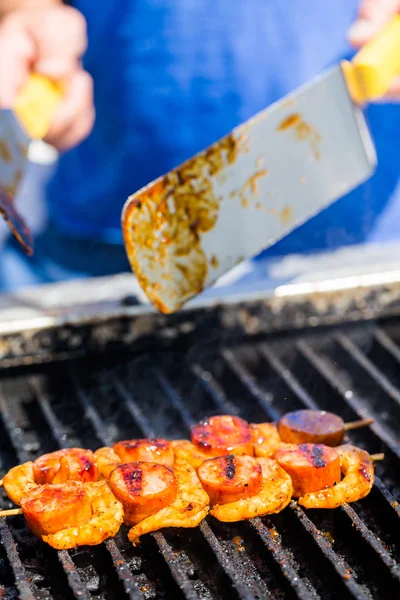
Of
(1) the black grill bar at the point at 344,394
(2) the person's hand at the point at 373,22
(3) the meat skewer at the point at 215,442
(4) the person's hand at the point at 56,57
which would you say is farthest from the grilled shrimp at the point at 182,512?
(2) the person's hand at the point at 373,22

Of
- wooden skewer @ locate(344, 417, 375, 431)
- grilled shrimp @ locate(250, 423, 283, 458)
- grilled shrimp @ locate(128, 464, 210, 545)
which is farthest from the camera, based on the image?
wooden skewer @ locate(344, 417, 375, 431)

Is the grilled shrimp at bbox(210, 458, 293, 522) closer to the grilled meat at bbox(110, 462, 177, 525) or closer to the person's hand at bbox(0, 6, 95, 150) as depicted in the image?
the grilled meat at bbox(110, 462, 177, 525)

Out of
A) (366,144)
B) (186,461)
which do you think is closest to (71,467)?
(186,461)


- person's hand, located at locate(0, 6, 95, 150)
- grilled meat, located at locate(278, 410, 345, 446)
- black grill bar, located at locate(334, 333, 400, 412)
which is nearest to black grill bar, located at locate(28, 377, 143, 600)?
grilled meat, located at locate(278, 410, 345, 446)

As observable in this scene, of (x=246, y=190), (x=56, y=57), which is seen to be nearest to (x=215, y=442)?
(x=246, y=190)

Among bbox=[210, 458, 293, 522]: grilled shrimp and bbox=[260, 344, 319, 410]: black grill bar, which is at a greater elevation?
bbox=[210, 458, 293, 522]: grilled shrimp

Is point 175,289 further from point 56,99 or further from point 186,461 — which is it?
point 56,99

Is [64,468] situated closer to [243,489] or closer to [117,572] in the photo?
[117,572]
